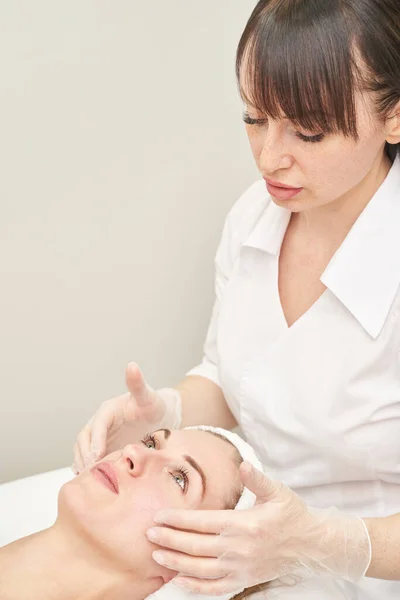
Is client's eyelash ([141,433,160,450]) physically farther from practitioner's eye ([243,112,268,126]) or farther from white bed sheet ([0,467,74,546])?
practitioner's eye ([243,112,268,126])

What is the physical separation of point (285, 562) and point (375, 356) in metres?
0.43

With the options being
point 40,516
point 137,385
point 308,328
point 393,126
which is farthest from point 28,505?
point 393,126

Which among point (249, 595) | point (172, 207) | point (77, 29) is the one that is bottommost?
point (249, 595)

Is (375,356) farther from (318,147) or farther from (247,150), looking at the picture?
(247,150)

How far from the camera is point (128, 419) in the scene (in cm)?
181

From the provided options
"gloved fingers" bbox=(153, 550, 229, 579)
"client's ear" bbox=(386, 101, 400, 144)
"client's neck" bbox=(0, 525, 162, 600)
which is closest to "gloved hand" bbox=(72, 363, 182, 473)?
"client's neck" bbox=(0, 525, 162, 600)

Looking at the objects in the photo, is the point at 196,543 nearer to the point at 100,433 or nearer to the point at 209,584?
the point at 209,584

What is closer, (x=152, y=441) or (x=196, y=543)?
(x=196, y=543)

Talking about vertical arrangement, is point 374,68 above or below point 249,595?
above

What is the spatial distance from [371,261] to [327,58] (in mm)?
435

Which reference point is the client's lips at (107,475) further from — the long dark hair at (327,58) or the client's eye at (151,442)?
the long dark hair at (327,58)

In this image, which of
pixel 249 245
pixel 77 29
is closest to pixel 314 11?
pixel 249 245

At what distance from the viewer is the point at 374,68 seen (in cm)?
138

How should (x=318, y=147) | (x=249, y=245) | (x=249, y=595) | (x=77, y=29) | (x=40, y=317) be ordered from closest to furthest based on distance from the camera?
1. (x=318, y=147)
2. (x=249, y=595)
3. (x=249, y=245)
4. (x=77, y=29)
5. (x=40, y=317)
